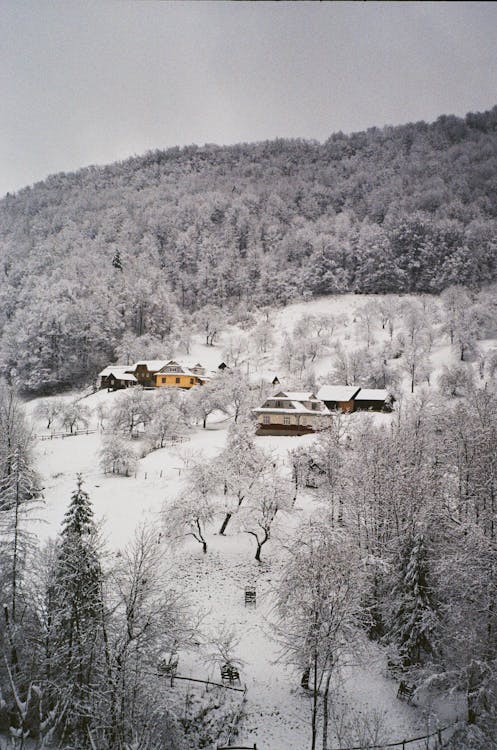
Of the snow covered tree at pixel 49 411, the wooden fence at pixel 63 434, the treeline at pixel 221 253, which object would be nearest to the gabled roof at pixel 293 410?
the wooden fence at pixel 63 434

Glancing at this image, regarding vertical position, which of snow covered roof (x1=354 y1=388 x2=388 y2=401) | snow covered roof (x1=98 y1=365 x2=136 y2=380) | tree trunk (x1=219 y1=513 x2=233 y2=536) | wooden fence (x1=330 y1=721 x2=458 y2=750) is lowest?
wooden fence (x1=330 y1=721 x2=458 y2=750)

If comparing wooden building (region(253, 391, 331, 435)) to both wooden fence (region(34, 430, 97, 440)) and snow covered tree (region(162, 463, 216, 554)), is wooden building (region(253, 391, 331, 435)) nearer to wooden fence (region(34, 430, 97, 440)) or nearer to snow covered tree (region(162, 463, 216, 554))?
→ wooden fence (region(34, 430, 97, 440))

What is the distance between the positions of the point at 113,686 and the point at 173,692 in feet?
17.5

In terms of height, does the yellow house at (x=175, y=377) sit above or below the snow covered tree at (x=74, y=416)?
above

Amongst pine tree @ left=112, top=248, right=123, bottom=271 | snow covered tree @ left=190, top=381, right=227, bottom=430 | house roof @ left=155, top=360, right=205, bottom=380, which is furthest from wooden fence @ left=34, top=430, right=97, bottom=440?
pine tree @ left=112, top=248, right=123, bottom=271

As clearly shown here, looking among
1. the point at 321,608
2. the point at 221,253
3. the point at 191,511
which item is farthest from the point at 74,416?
the point at 221,253

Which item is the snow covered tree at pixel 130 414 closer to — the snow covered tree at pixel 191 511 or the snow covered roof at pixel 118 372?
the snow covered roof at pixel 118 372

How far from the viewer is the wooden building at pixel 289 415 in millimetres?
55938

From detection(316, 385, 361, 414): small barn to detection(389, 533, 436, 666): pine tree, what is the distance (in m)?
44.5

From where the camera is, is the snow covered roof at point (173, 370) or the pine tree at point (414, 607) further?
the snow covered roof at point (173, 370)

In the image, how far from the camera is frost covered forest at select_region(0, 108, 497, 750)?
1534 centimetres

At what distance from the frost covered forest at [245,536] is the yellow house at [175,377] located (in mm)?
8916

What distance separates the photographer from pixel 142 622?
16.4 metres

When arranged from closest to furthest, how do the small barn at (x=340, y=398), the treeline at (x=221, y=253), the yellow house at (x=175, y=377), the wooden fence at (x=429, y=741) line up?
the wooden fence at (x=429, y=741) → the small barn at (x=340, y=398) → the yellow house at (x=175, y=377) → the treeline at (x=221, y=253)
